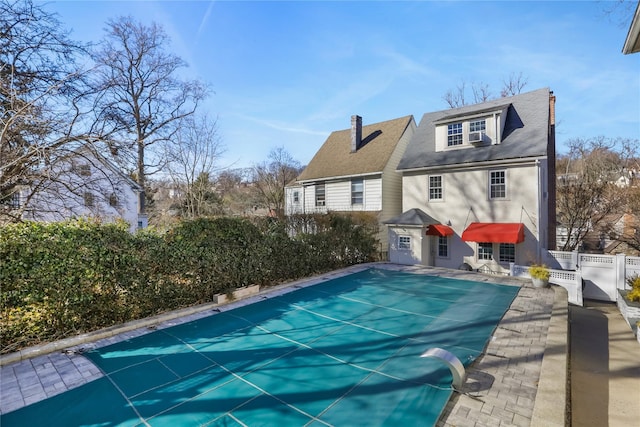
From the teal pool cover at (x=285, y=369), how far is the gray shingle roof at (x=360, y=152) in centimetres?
1223

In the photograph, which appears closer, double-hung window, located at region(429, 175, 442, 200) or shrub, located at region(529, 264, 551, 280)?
shrub, located at region(529, 264, 551, 280)

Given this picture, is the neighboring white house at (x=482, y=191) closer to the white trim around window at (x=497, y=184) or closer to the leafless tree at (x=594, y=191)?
the white trim around window at (x=497, y=184)

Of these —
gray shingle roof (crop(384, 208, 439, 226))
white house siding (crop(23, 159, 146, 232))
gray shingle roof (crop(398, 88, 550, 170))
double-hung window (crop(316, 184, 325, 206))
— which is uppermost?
gray shingle roof (crop(398, 88, 550, 170))

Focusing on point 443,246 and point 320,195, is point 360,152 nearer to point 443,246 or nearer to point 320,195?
point 320,195

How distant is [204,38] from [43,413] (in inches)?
495

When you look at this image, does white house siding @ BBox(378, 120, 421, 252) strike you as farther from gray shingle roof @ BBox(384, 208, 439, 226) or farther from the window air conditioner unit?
the window air conditioner unit

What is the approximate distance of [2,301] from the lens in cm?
489

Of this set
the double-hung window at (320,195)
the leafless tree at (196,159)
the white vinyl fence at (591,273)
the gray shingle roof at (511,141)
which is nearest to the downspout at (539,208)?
the white vinyl fence at (591,273)

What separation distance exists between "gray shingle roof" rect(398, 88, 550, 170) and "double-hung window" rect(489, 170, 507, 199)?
83 centimetres

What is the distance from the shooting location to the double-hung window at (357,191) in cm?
1877

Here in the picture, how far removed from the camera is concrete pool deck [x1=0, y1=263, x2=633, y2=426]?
3.53 meters

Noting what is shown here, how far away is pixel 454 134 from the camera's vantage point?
1595cm

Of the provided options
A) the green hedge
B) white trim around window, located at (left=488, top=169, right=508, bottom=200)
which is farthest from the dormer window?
the green hedge

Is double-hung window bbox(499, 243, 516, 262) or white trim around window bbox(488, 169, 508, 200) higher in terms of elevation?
white trim around window bbox(488, 169, 508, 200)
